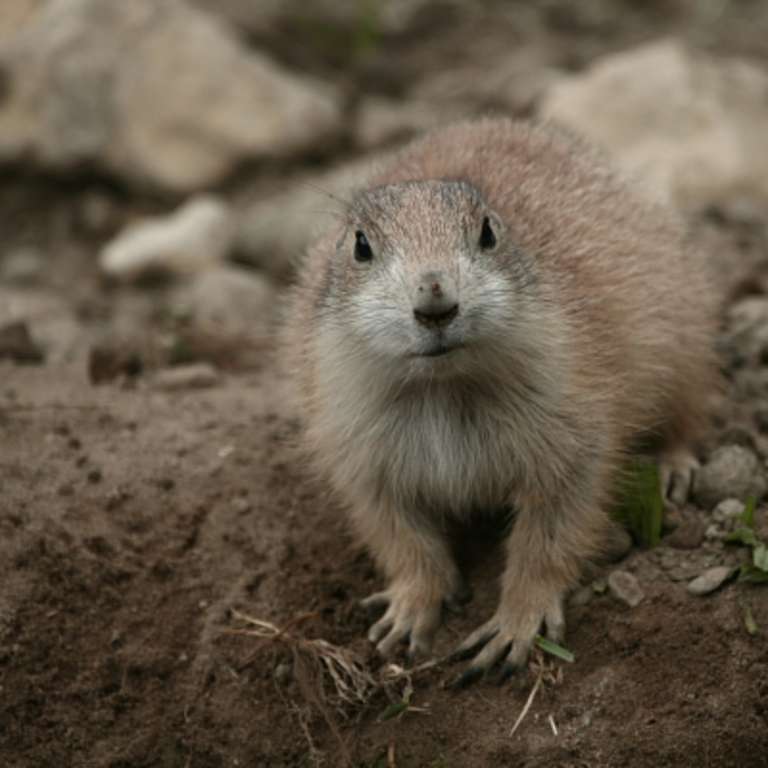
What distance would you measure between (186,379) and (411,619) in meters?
2.32

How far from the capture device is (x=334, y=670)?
190 inches

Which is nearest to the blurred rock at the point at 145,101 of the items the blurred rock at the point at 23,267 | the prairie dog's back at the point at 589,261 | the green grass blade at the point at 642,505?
the blurred rock at the point at 23,267

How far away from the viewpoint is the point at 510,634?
483 centimetres

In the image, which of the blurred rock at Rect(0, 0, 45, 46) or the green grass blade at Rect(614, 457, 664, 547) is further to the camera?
the blurred rock at Rect(0, 0, 45, 46)

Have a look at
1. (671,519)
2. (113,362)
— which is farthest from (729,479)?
(113,362)

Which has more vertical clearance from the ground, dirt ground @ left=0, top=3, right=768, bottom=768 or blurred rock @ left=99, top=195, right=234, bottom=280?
blurred rock @ left=99, top=195, right=234, bottom=280

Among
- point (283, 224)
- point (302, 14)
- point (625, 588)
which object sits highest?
point (302, 14)

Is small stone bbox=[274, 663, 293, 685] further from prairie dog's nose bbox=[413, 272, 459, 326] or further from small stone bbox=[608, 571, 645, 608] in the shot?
prairie dog's nose bbox=[413, 272, 459, 326]

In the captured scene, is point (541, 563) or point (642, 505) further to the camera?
point (642, 505)

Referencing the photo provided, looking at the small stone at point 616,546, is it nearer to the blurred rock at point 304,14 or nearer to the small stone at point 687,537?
the small stone at point 687,537

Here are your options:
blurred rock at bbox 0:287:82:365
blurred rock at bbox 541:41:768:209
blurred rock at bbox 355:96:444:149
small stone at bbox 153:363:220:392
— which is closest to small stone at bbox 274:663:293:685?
small stone at bbox 153:363:220:392

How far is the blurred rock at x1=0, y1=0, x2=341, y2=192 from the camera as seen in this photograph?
31.9ft

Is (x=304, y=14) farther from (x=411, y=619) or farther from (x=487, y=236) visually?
(x=411, y=619)

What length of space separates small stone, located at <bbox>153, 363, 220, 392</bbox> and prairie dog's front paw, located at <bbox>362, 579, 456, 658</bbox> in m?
2.12
